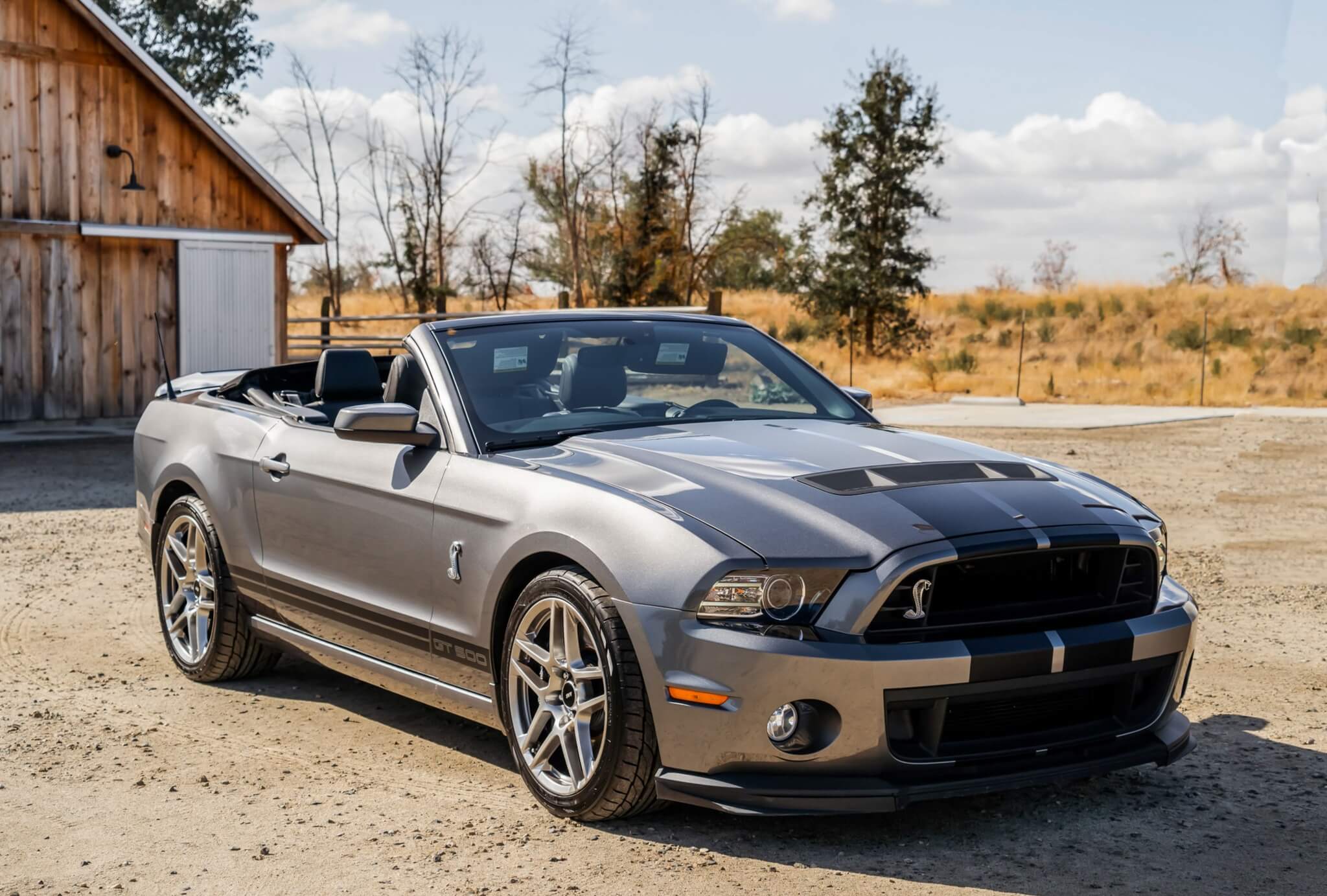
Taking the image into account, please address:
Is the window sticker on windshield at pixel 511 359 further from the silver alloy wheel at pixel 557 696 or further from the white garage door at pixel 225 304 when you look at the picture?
the white garage door at pixel 225 304

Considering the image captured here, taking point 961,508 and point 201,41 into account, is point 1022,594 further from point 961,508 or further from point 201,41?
point 201,41

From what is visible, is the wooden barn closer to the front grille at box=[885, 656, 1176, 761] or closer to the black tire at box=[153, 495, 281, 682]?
the black tire at box=[153, 495, 281, 682]

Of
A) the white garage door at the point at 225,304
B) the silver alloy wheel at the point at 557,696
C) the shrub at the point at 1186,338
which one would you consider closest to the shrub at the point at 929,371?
the shrub at the point at 1186,338

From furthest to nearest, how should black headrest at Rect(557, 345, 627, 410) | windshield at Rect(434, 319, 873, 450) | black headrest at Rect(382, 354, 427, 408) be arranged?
black headrest at Rect(382, 354, 427, 408)
black headrest at Rect(557, 345, 627, 410)
windshield at Rect(434, 319, 873, 450)

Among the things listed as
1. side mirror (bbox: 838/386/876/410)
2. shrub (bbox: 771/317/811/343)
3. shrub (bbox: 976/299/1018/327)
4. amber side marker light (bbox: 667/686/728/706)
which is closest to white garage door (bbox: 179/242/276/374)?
side mirror (bbox: 838/386/876/410)

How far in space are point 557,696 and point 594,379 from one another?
137 cm

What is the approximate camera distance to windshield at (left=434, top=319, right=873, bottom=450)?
527cm

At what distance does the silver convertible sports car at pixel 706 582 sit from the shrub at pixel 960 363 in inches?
1409

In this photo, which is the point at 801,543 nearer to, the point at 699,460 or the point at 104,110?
the point at 699,460

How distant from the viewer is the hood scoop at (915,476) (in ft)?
14.4

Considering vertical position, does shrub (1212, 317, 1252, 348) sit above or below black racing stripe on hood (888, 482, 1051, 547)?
above

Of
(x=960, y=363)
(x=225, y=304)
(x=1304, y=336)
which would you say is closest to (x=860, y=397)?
(x=225, y=304)

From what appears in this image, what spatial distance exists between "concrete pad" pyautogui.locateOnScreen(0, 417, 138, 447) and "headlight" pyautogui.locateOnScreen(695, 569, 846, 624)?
16082 mm

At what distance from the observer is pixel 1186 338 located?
47188 mm
